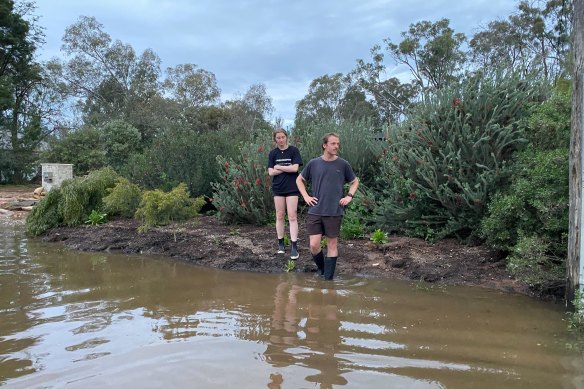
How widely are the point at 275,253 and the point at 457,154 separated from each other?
319 centimetres

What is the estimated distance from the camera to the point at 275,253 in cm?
749

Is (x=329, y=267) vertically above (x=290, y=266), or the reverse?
(x=329, y=267)

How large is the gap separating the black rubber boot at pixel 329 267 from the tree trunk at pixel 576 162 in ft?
8.56

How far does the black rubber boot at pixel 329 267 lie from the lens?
6.09 metres

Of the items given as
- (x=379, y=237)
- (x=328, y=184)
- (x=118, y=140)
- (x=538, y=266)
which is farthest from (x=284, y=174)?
(x=118, y=140)

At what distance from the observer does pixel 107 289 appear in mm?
5832

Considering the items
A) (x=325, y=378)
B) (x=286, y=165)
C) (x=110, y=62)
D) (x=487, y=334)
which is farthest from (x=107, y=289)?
(x=110, y=62)

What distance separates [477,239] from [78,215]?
866 cm

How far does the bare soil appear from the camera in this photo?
6.24 m

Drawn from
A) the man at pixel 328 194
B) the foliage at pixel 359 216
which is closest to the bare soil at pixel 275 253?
the foliage at pixel 359 216

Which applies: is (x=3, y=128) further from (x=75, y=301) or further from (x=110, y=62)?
(x=75, y=301)

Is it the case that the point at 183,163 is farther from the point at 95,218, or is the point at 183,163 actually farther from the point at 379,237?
the point at 379,237

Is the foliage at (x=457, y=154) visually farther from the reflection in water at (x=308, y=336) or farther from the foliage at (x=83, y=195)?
the foliage at (x=83, y=195)

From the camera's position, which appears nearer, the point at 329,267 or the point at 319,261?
the point at 329,267
